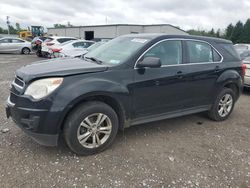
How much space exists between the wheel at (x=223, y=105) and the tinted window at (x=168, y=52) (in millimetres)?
1352

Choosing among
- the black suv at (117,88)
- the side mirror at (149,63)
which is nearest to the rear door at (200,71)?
the black suv at (117,88)

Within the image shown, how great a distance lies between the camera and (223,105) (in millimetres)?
4902

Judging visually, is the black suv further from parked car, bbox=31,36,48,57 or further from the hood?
parked car, bbox=31,36,48,57

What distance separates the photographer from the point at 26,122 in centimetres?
300

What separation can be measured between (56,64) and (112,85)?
3.07 feet

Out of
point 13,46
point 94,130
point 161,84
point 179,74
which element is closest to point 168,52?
point 179,74

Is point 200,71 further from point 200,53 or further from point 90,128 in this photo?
point 90,128

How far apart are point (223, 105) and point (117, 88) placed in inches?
106

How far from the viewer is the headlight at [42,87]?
2943 mm

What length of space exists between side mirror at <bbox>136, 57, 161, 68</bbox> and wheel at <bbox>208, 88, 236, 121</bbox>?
192 cm

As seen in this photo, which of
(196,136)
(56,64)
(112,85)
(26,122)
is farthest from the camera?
(196,136)

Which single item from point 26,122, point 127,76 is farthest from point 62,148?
point 127,76

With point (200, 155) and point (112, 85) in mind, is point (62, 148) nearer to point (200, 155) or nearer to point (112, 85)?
point (112, 85)

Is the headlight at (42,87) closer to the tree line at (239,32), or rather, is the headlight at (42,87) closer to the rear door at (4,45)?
the rear door at (4,45)
